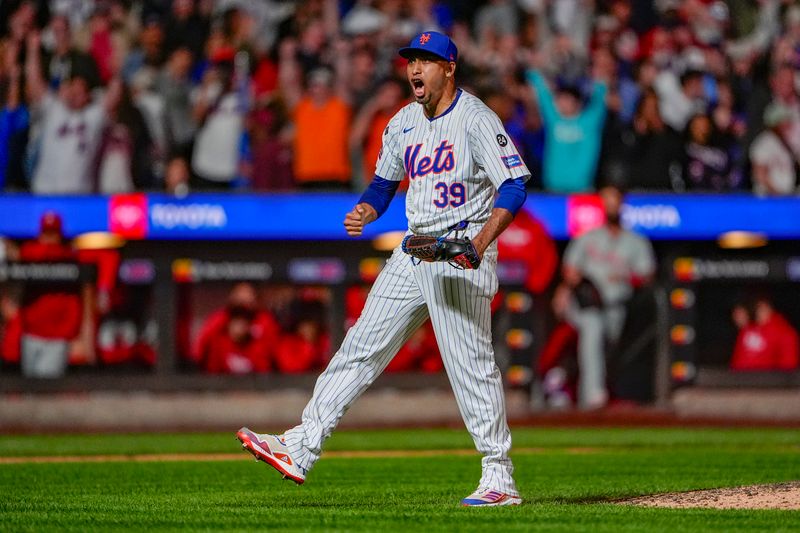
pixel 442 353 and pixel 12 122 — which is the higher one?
pixel 12 122

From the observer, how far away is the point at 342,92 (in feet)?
43.0

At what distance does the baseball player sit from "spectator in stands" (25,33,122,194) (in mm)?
7764

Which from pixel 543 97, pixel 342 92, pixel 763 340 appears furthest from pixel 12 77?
pixel 763 340

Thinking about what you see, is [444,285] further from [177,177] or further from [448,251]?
[177,177]

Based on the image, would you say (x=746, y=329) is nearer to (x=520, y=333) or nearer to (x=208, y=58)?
(x=520, y=333)

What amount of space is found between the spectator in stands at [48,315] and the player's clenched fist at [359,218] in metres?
7.46

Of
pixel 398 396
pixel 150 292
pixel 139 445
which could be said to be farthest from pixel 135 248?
pixel 139 445

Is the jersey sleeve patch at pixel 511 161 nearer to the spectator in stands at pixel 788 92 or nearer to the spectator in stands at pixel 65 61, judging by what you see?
the spectator in stands at pixel 65 61

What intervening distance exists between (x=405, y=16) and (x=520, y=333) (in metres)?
3.48

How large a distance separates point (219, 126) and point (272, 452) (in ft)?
26.8

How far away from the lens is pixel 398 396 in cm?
1312

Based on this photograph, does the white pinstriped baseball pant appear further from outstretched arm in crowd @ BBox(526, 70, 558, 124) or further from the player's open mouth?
outstretched arm in crowd @ BBox(526, 70, 558, 124)

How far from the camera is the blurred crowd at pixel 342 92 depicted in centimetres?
1279

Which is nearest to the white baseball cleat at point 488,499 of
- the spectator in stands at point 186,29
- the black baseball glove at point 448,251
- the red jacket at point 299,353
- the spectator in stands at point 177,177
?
the black baseball glove at point 448,251
